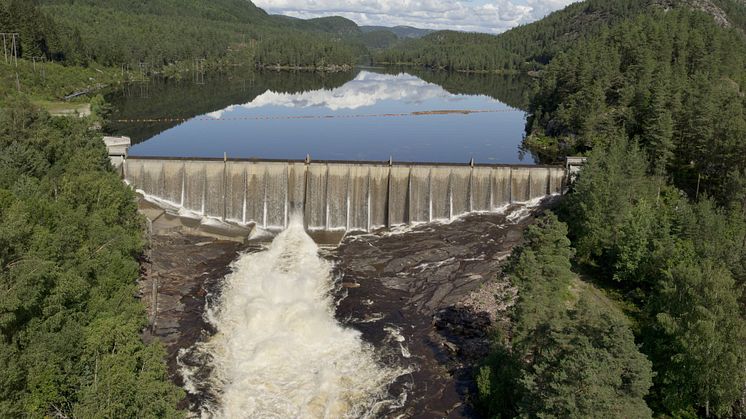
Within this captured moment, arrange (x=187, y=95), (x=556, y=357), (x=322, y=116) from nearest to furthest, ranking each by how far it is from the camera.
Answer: (x=556, y=357), (x=322, y=116), (x=187, y=95)

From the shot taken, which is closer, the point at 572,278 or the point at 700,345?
the point at 700,345

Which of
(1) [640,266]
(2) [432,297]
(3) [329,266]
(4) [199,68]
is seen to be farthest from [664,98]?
(4) [199,68]

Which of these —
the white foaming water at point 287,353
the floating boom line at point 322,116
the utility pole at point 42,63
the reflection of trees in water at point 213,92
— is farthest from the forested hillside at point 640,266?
the utility pole at point 42,63

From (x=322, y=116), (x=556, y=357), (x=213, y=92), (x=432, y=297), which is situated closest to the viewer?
(x=556, y=357)

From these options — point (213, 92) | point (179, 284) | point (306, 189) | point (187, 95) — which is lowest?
point (179, 284)

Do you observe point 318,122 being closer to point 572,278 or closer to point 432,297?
point 432,297

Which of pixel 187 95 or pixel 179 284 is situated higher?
pixel 187 95

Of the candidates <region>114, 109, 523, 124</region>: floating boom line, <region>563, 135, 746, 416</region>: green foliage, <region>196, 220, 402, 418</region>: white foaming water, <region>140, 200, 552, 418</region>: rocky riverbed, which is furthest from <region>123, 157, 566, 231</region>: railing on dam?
<region>114, 109, 523, 124</region>: floating boom line

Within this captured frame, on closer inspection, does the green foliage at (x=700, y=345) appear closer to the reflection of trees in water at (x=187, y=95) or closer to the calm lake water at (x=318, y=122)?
the calm lake water at (x=318, y=122)
